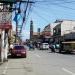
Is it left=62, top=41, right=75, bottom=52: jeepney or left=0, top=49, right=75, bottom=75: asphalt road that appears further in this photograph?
left=62, top=41, right=75, bottom=52: jeepney

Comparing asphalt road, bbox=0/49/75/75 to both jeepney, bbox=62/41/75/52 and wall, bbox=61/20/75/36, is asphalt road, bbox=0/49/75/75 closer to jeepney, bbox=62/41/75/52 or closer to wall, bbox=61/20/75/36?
jeepney, bbox=62/41/75/52

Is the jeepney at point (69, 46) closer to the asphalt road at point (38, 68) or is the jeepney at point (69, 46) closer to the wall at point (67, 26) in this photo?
the asphalt road at point (38, 68)

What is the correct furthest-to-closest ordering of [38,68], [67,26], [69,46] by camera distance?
[67,26] → [69,46] → [38,68]

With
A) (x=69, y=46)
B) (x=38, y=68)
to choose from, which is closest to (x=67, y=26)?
(x=69, y=46)

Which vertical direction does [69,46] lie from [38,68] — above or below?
above

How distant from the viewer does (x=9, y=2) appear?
20.0 meters

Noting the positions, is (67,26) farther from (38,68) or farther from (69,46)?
(38,68)

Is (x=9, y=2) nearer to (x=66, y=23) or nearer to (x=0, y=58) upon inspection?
(x=0, y=58)

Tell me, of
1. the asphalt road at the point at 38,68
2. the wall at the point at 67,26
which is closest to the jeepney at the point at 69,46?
the asphalt road at the point at 38,68

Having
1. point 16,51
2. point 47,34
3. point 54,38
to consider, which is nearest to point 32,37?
point 47,34

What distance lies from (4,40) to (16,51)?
22.0ft

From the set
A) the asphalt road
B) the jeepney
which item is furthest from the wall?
the asphalt road

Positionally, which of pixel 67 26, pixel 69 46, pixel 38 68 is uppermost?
pixel 67 26

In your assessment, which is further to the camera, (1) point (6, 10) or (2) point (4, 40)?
(2) point (4, 40)
